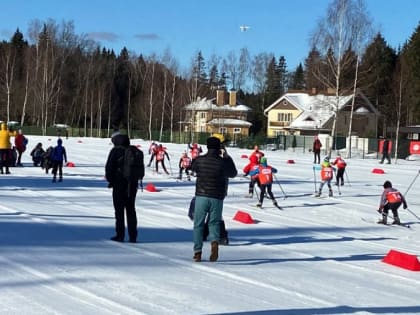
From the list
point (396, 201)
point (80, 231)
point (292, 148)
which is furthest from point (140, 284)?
point (292, 148)

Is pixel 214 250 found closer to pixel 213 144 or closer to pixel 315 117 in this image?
pixel 213 144

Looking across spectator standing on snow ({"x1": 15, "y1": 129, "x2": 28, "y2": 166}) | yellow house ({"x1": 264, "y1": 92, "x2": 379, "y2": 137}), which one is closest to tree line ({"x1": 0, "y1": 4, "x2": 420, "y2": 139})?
yellow house ({"x1": 264, "y1": 92, "x2": 379, "y2": 137})

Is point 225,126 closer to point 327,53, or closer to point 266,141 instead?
point 266,141

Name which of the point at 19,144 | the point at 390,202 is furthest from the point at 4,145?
the point at 390,202

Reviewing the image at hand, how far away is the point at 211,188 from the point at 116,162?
1764 mm

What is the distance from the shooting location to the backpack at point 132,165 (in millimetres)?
9359

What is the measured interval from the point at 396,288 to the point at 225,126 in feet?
261

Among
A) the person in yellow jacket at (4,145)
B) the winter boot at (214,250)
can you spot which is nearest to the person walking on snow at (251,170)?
the person in yellow jacket at (4,145)

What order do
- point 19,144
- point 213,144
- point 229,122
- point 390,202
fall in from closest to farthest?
point 213,144 < point 390,202 < point 19,144 < point 229,122

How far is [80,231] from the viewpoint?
10.9 meters

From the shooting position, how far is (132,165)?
9.38 meters

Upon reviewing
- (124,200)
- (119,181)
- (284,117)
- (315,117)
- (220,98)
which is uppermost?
(220,98)

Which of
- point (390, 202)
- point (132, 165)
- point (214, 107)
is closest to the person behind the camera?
point (132, 165)

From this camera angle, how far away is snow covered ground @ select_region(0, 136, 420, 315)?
647 centimetres
